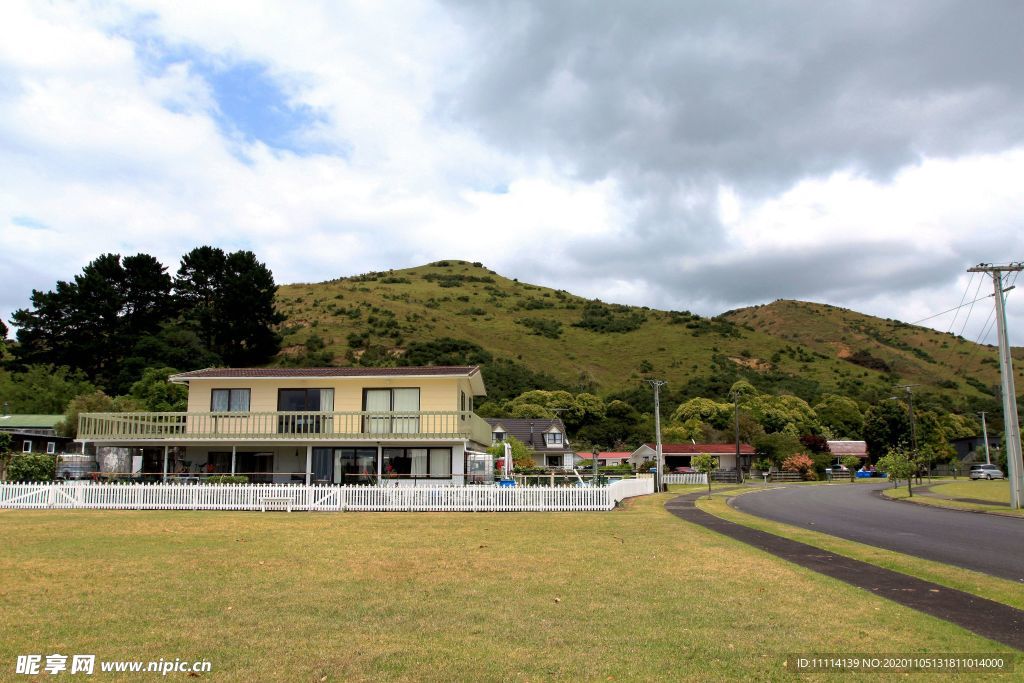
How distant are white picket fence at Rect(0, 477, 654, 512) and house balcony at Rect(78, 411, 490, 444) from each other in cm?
517

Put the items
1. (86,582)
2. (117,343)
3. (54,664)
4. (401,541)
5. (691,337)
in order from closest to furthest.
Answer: (54,664), (86,582), (401,541), (117,343), (691,337)

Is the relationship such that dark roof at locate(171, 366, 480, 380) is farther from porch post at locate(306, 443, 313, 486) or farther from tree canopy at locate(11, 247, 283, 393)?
tree canopy at locate(11, 247, 283, 393)

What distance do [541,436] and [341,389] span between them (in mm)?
39979

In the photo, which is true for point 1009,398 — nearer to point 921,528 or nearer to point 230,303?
point 921,528

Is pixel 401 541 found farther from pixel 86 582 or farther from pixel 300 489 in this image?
pixel 300 489

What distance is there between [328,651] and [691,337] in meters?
124

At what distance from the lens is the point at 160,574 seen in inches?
442

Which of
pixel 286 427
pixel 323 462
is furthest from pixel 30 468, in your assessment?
pixel 323 462

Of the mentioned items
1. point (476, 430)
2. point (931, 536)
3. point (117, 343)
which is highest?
point (117, 343)

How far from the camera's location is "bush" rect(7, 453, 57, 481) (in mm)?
29508

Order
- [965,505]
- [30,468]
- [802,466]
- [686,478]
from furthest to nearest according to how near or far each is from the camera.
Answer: [802,466] < [686,478] < [965,505] < [30,468]

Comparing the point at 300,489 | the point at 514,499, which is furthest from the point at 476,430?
the point at 300,489

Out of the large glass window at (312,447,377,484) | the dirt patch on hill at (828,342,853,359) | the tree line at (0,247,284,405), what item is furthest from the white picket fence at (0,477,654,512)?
the dirt patch on hill at (828,342,853,359)

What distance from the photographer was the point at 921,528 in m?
21.8
